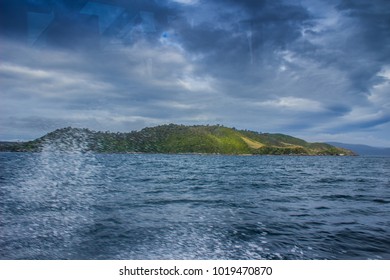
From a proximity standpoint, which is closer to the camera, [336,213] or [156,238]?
[156,238]

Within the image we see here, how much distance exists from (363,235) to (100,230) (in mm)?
9294

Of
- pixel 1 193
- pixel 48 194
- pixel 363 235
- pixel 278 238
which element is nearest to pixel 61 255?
pixel 278 238

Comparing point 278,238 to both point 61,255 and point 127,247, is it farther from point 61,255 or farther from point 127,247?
point 61,255

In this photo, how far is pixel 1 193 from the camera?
63.7 ft

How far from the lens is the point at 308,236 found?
9977 millimetres

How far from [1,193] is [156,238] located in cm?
1520

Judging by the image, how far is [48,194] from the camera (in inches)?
734

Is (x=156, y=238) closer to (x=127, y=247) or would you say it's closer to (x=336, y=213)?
(x=127, y=247)
